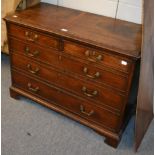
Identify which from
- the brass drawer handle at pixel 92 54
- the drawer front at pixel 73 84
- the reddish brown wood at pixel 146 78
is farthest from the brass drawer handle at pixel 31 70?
the reddish brown wood at pixel 146 78

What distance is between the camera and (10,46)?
73.9 inches

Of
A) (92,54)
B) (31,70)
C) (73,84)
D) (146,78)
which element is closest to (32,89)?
(31,70)

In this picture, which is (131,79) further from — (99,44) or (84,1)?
(84,1)

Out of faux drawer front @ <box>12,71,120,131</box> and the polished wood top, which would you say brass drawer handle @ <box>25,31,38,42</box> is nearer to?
the polished wood top

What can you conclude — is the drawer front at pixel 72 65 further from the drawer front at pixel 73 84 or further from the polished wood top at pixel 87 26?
the polished wood top at pixel 87 26

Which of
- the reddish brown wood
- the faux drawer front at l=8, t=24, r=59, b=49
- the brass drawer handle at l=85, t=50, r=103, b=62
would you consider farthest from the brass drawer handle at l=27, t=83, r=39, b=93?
the reddish brown wood

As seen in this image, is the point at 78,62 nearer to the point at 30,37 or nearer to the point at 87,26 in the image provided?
the point at 87,26

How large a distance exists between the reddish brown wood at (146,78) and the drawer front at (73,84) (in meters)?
0.16

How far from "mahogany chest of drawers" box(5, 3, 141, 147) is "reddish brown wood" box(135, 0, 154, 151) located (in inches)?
2.6

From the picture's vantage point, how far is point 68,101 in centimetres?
181

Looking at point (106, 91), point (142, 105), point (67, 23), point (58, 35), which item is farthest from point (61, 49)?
point (142, 105)

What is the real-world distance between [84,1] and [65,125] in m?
1.03

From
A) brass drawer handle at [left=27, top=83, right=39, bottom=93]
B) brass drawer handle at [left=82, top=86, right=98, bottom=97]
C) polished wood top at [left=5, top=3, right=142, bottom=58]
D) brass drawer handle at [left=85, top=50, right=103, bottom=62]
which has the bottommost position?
brass drawer handle at [left=27, top=83, right=39, bottom=93]

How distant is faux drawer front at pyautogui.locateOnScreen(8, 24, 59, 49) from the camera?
1626 mm
